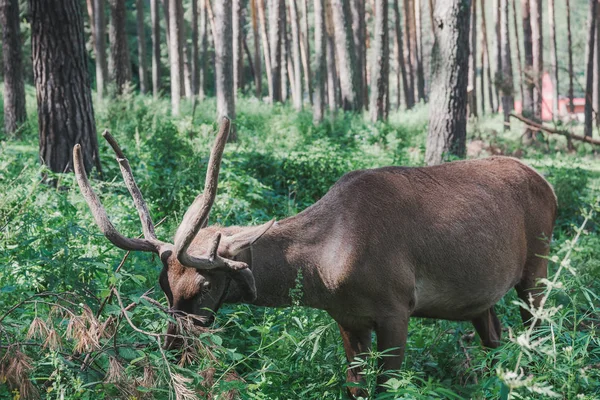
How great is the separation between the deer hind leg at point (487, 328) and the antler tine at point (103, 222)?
294 centimetres

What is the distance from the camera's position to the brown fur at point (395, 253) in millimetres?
4723

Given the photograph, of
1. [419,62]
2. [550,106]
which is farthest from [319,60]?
[550,106]

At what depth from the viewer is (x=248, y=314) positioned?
218 inches

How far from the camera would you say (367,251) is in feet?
15.7

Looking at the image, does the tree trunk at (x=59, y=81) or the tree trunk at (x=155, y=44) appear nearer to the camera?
the tree trunk at (x=59, y=81)

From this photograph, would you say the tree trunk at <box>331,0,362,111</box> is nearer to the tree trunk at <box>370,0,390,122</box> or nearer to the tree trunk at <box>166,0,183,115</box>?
the tree trunk at <box>370,0,390,122</box>

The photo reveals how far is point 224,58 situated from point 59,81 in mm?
6365

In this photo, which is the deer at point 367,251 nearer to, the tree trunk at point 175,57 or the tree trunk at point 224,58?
the tree trunk at point 224,58

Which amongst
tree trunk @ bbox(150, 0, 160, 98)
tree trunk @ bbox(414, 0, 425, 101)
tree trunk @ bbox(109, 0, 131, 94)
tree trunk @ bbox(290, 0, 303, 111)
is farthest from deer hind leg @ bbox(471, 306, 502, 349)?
tree trunk @ bbox(414, 0, 425, 101)

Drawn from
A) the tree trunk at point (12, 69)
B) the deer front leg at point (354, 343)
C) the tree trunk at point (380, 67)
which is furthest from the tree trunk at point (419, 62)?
the deer front leg at point (354, 343)

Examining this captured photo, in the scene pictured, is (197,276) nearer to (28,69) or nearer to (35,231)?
(35,231)

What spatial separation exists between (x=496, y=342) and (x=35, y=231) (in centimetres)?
404

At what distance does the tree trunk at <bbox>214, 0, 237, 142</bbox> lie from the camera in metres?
14.5

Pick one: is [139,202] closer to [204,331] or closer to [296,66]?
[204,331]
